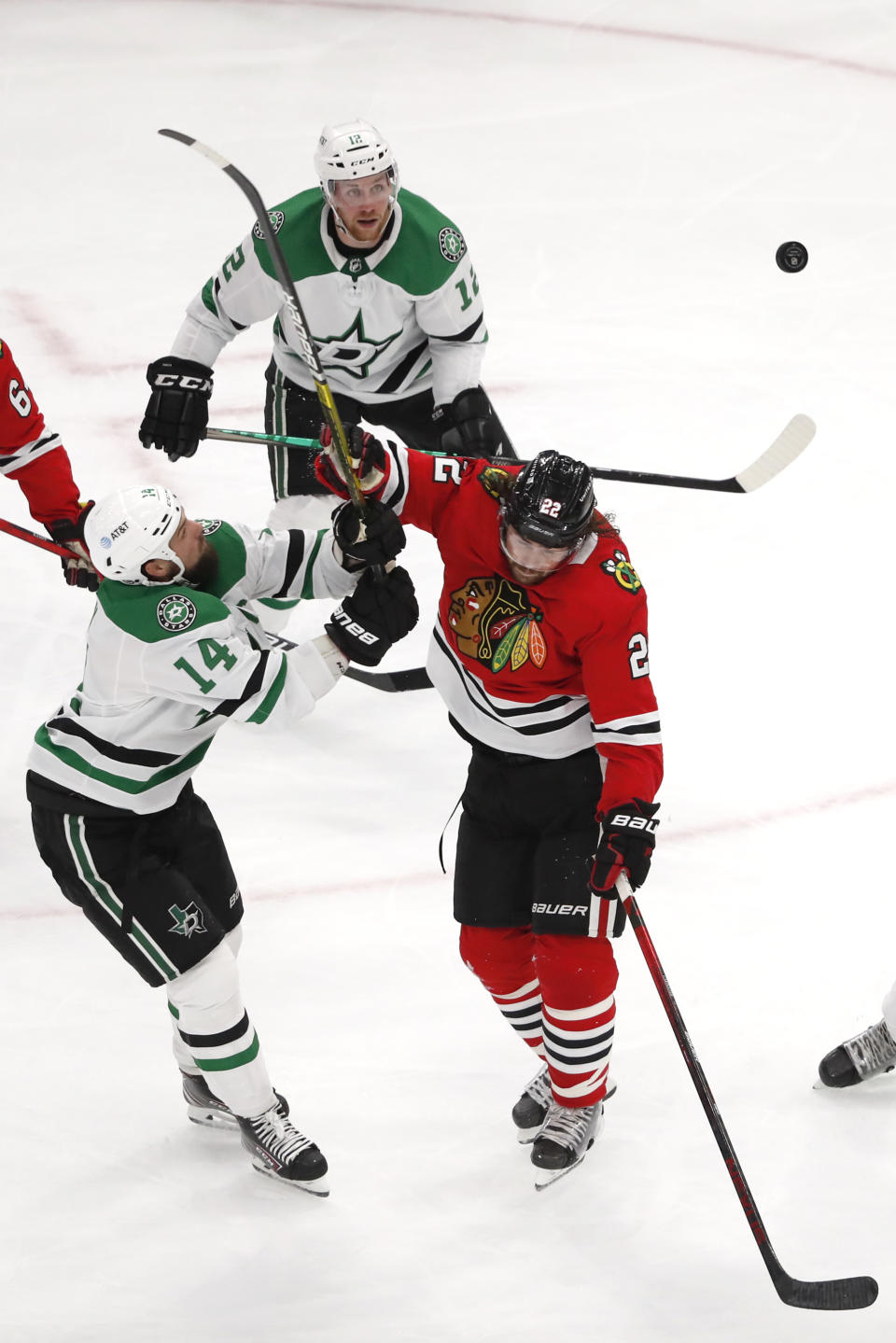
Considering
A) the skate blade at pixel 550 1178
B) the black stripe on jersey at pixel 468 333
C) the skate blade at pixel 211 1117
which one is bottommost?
the skate blade at pixel 211 1117

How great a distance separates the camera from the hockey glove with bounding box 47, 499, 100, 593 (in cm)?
362

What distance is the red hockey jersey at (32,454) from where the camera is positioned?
3660 mm

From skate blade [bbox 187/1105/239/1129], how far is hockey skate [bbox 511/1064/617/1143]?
525mm

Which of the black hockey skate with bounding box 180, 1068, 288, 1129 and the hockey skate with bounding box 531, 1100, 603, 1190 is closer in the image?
the hockey skate with bounding box 531, 1100, 603, 1190

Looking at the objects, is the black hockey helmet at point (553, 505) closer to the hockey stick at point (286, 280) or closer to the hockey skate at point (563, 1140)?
the hockey stick at point (286, 280)

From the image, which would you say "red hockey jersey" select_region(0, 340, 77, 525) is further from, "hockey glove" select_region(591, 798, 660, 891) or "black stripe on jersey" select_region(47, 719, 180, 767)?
"hockey glove" select_region(591, 798, 660, 891)

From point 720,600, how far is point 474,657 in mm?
2051

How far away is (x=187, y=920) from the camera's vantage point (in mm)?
2623

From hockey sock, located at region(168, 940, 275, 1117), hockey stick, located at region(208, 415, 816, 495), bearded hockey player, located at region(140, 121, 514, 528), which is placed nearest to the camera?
hockey sock, located at region(168, 940, 275, 1117)

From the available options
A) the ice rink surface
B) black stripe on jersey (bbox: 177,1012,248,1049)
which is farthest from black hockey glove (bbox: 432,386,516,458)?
black stripe on jersey (bbox: 177,1012,248,1049)

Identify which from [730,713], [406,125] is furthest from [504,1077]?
[406,125]

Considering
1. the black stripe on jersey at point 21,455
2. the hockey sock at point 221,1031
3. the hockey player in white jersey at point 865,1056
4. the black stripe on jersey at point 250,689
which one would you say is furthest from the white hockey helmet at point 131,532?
the hockey player in white jersey at point 865,1056

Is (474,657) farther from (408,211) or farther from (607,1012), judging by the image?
(408,211)

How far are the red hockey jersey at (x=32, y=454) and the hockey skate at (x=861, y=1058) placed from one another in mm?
2142
